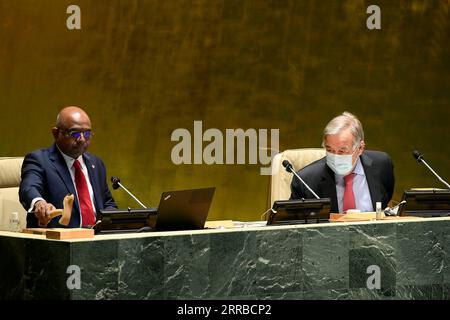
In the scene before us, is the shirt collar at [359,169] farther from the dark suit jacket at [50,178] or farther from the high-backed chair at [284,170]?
the dark suit jacket at [50,178]

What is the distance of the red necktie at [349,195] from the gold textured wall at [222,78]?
1.87 m

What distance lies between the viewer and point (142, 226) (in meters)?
4.14

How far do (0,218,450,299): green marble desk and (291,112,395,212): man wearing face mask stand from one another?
92 centimetres

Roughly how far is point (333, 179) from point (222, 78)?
2.05m

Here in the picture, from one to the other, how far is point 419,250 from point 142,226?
1.21 metres

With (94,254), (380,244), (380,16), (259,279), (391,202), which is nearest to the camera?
(94,254)

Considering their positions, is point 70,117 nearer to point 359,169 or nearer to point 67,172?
point 67,172

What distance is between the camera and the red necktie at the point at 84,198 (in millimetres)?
5082

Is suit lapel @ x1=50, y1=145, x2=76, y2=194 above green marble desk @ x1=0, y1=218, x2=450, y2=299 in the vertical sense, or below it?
above

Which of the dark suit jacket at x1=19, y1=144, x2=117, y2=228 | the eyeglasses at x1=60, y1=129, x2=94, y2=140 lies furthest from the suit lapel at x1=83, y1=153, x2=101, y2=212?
the eyeglasses at x1=60, y1=129, x2=94, y2=140

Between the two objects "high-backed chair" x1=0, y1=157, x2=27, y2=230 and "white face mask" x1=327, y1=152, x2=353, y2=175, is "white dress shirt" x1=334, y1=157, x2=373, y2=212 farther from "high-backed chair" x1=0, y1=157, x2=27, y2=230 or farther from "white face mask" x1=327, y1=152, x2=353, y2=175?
"high-backed chair" x1=0, y1=157, x2=27, y2=230

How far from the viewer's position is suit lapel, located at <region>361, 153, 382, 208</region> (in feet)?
18.0

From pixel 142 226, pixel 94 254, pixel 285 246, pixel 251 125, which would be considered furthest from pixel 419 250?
pixel 251 125
